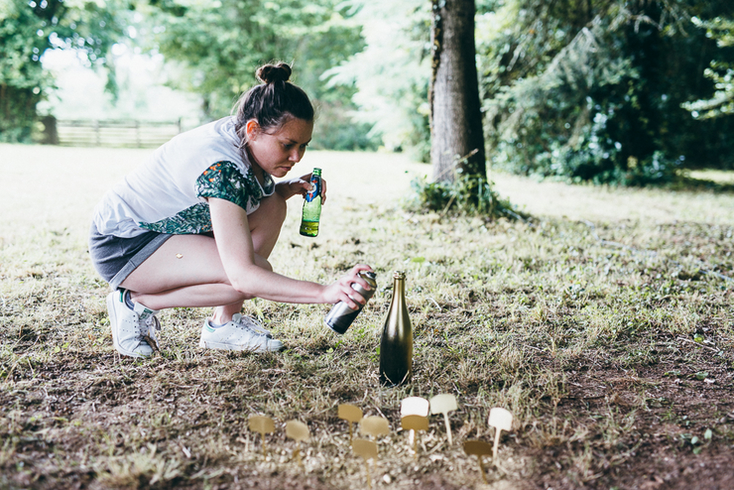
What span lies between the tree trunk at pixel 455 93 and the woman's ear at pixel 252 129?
12.3 feet

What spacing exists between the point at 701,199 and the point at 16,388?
9106 mm

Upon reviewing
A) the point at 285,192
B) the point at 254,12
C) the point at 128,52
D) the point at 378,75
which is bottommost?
the point at 285,192

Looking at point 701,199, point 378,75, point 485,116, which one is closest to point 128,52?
point 378,75

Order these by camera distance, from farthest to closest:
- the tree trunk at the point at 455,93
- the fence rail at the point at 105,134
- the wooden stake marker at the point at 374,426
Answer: the fence rail at the point at 105,134 < the tree trunk at the point at 455,93 < the wooden stake marker at the point at 374,426

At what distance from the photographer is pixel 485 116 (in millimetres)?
9555

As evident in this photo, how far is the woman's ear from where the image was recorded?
196 centimetres

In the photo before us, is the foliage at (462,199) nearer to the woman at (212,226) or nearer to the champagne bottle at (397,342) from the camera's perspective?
the woman at (212,226)

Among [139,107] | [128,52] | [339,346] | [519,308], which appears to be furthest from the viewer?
[139,107]

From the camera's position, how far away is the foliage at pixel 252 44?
61.7 feet

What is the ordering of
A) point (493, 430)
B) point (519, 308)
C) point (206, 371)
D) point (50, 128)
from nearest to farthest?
point (493, 430) → point (206, 371) → point (519, 308) → point (50, 128)

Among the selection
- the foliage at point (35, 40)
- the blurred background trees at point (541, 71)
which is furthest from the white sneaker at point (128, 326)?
the foliage at point (35, 40)

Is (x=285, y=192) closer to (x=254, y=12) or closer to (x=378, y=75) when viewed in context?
(x=378, y=75)

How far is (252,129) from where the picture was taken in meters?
1.98

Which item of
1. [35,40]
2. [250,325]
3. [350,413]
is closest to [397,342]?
[350,413]
